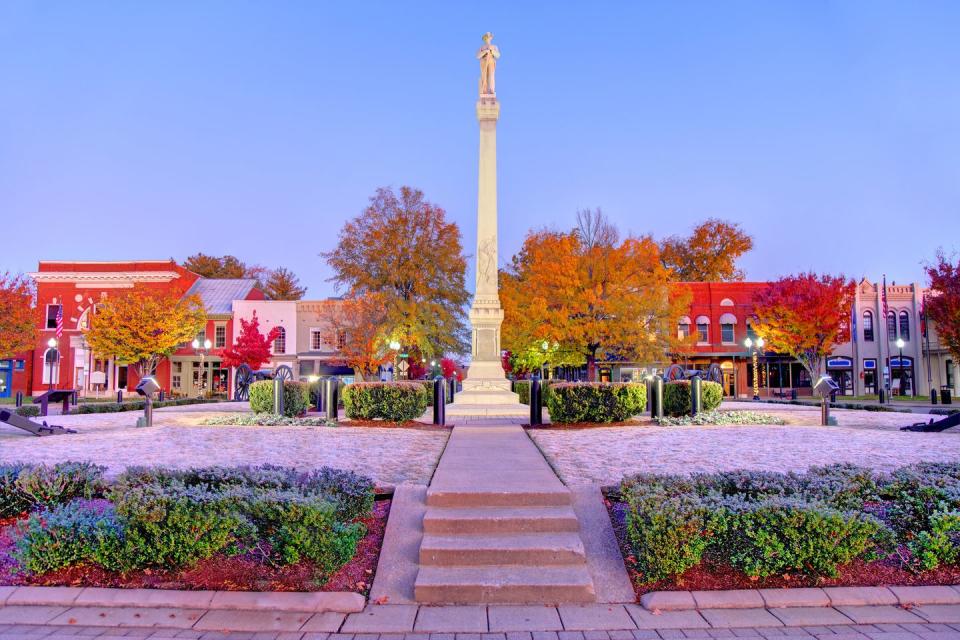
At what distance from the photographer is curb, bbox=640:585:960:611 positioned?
4.56 meters

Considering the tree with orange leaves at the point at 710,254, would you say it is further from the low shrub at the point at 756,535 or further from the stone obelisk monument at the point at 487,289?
the low shrub at the point at 756,535

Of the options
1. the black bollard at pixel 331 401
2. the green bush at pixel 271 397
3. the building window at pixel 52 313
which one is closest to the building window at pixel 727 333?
the green bush at pixel 271 397

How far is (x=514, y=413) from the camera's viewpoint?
711 inches

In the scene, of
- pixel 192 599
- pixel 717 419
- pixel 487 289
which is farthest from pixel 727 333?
pixel 192 599

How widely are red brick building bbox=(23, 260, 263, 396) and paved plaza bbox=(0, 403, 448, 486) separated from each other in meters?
33.6

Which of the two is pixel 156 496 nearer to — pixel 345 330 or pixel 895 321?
pixel 345 330

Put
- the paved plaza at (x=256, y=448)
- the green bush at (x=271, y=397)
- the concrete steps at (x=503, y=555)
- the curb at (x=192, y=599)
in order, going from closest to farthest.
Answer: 1. the curb at (x=192, y=599)
2. the concrete steps at (x=503, y=555)
3. the paved plaza at (x=256, y=448)
4. the green bush at (x=271, y=397)

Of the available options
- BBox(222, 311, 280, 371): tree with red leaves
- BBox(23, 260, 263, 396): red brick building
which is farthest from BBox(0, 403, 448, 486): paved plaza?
BBox(23, 260, 263, 396): red brick building

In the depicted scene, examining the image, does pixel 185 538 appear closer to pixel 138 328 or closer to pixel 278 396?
pixel 278 396

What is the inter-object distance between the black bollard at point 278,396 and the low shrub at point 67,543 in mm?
10944

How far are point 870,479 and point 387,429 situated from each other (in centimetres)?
943

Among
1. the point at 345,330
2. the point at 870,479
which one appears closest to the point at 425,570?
the point at 870,479

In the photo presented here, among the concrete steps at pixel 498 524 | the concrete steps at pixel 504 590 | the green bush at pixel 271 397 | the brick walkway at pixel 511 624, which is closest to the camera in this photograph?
the brick walkway at pixel 511 624

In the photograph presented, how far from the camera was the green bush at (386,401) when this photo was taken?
1489 centimetres
